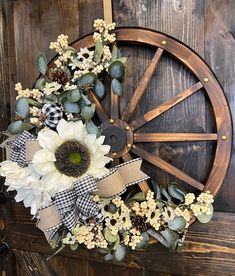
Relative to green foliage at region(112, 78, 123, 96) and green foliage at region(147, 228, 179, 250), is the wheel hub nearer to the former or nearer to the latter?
green foliage at region(112, 78, 123, 96)

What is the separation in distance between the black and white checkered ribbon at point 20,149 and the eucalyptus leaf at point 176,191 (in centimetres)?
40

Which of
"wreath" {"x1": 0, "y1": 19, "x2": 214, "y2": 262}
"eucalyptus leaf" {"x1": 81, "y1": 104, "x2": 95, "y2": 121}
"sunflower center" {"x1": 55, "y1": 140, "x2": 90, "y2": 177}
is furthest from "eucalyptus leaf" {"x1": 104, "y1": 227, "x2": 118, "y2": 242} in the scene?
"eucalyptus leaf" {"x1": 81, "y1": 104, "x2": 95, "y2": 121}

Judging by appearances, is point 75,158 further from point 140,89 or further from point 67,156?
point 140,89

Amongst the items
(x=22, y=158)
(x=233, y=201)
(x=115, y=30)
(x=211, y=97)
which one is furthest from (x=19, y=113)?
(x=233, y=201)

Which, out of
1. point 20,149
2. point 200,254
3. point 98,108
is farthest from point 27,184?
point 200,254

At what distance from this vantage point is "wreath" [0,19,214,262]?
92 cm

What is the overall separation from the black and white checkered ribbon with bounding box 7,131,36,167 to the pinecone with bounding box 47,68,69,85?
0.58ft

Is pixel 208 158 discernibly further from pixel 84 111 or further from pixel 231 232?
pixel 84 111

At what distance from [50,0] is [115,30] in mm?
288

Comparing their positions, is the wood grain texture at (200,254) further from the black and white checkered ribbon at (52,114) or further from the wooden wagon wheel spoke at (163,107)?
the black and white checkered ribbon at (52,114)

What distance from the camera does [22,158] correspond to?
1005mm

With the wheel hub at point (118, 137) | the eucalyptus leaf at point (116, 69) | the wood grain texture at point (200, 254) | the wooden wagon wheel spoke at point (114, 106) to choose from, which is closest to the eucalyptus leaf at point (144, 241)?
the wood grain texture at point (200, 254)

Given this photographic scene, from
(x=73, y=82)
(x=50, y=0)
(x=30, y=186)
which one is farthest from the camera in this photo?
(x=50, y=0)

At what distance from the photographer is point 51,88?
1.05 metres
